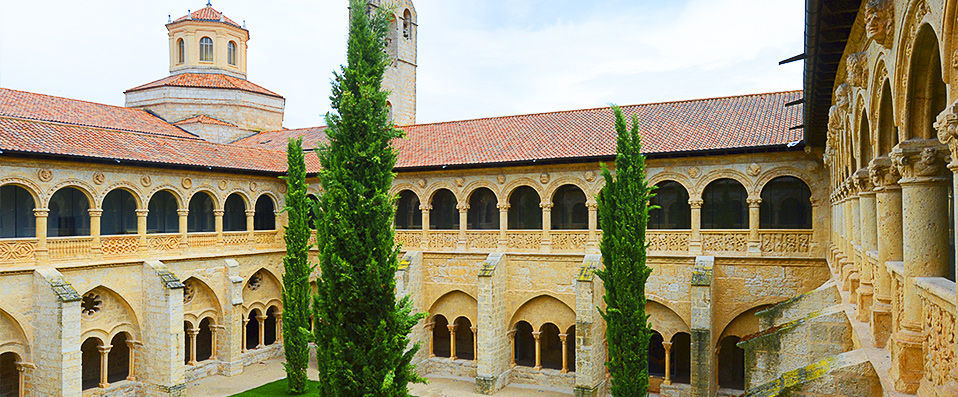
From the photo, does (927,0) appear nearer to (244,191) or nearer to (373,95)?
(373,95)

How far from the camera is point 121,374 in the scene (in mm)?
19719

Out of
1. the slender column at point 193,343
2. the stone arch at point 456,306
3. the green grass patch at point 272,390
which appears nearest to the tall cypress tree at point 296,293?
the green grass patch at point 272,390

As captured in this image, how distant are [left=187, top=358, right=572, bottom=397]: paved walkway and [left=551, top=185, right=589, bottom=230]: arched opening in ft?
16.0

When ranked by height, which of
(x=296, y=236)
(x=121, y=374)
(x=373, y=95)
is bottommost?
(x=121, y=374)

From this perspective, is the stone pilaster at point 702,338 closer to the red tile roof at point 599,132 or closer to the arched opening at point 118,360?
the red tile roof at point 599,132

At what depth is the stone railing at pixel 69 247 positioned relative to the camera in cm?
1523

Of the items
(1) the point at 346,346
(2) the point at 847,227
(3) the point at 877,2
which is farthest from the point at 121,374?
(3) the point at 877,2

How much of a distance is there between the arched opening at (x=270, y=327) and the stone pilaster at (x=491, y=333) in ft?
28.4

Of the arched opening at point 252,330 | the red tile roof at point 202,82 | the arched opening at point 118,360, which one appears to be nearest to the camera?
the arched opening at point 118,360

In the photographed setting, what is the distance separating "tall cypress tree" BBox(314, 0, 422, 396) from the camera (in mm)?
9609

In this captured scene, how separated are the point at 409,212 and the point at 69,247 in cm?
970

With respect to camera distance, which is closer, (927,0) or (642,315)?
(927,0)

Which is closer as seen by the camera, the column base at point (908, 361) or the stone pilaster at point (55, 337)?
the column base at point (908, 361)

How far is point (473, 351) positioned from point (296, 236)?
7795mm
